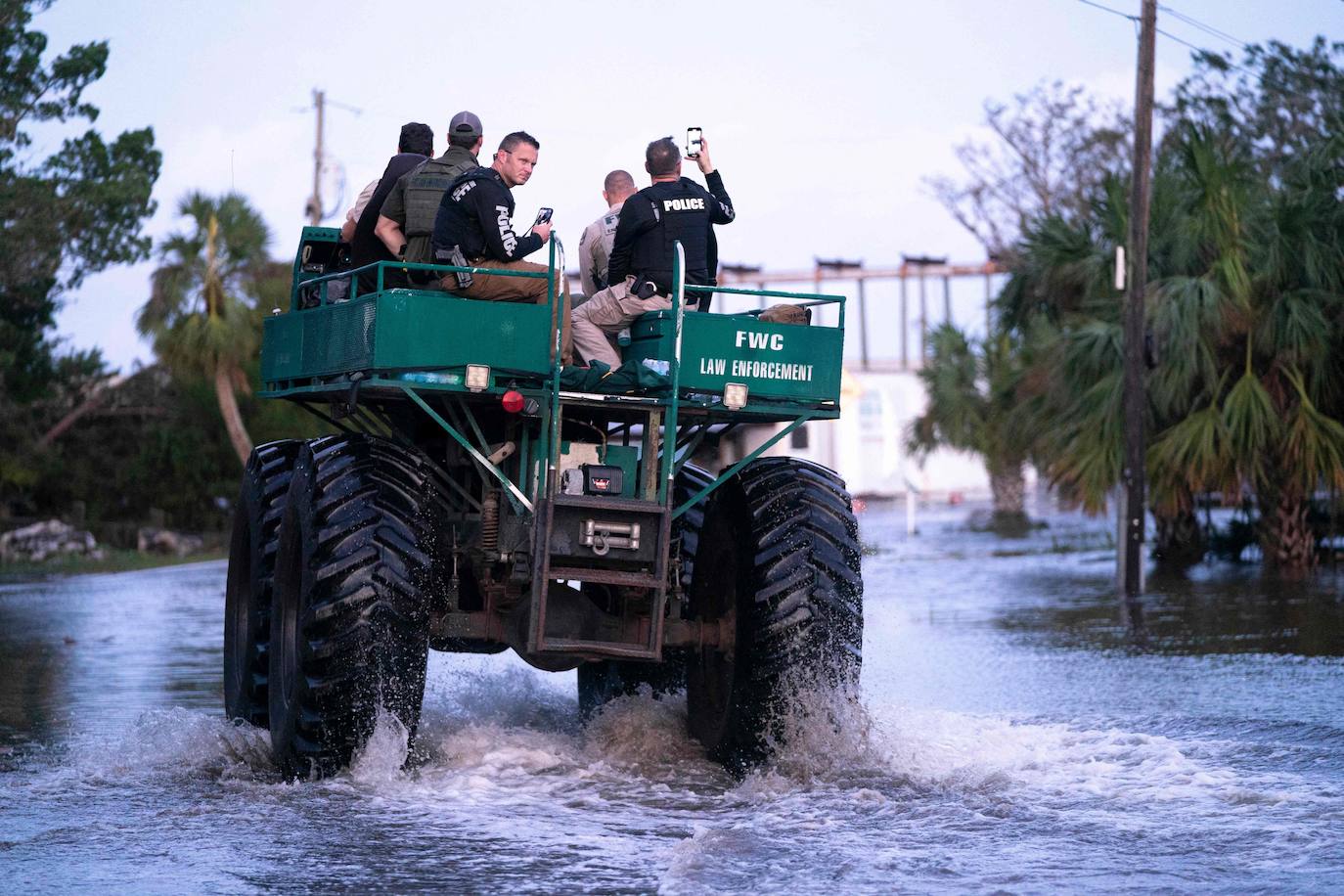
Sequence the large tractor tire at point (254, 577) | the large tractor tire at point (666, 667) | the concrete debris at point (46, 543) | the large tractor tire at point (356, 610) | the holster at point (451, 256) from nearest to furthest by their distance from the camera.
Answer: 1. the large tractor tire at point (356, 610)
2. the holster at point (451, 256)
3. the large tractor tire at point (254, 577)
4. the large tractor tire at point (666, 667)
5. the concrete debris at point (46, 543)

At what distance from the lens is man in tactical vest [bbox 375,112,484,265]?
30.4 ft

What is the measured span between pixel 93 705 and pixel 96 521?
2921 cm

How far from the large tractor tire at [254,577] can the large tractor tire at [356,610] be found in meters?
1.13

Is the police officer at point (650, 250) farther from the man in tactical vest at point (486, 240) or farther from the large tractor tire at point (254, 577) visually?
the large tractor tire at point (254, 577)

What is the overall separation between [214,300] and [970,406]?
16.8 metres

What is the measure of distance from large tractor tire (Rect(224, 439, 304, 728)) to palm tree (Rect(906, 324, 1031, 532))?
2908cm

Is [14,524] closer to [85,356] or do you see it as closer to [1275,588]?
[85,356]

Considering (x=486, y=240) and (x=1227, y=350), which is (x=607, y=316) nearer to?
(x=486, y=240)

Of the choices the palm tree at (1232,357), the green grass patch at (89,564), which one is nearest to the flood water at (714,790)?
the palm tree at (1232,357)

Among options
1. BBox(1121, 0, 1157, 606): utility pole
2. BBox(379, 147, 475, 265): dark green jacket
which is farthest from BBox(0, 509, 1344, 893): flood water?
BBox(1121, 0, 1157, 606): utility pole

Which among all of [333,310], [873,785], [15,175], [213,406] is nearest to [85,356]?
[15,175]

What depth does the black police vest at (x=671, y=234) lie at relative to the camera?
30.0ft

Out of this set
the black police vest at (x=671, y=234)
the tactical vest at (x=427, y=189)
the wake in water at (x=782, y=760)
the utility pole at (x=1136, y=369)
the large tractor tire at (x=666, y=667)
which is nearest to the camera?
the wake in water at (x=782, y=760)

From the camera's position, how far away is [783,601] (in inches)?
342
